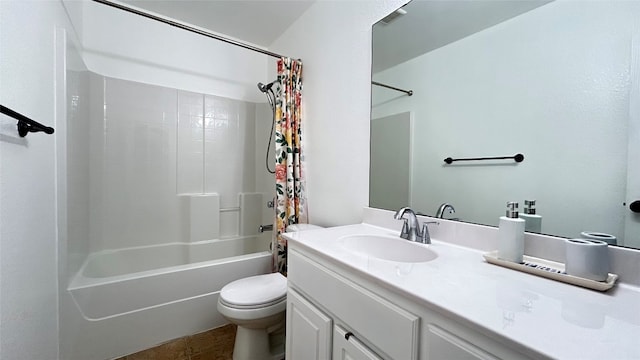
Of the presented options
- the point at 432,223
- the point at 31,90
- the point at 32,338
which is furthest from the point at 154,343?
the point at 432,223

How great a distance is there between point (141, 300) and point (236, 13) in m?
2.27

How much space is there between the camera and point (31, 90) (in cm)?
96

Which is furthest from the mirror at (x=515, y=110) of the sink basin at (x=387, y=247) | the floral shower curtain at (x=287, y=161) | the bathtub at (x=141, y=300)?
the bathtub at (x=141, y=300)

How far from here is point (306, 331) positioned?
1002mm

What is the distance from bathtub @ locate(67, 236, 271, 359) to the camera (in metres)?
1.44

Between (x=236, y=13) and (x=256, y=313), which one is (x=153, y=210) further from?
(x=236, y=13)

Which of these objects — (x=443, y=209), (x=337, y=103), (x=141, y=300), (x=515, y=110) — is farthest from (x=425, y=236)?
(x=141, y=300)

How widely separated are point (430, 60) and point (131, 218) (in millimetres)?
2548

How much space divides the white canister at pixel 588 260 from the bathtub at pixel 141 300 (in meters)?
1.81

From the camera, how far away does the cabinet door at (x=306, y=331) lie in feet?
2.97

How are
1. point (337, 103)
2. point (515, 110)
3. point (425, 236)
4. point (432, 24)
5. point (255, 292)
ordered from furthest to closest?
point (337, 103) → point (255, 292) → point (432, 24) → point (425, 236) → point (515, 110)

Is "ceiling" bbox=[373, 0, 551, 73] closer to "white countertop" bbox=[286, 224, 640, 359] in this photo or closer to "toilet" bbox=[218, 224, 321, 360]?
"white countertop" bbox=[286, 224, 640, 359]

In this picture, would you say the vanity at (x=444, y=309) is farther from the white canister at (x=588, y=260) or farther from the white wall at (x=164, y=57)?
the white wall at (x=164, y=57)

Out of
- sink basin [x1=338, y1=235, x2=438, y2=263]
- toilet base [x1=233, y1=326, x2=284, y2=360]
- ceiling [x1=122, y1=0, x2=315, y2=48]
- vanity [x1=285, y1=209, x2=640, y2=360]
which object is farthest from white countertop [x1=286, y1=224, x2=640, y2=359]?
ceiling [x1=122, y1=0, x2=315, y2=48]
